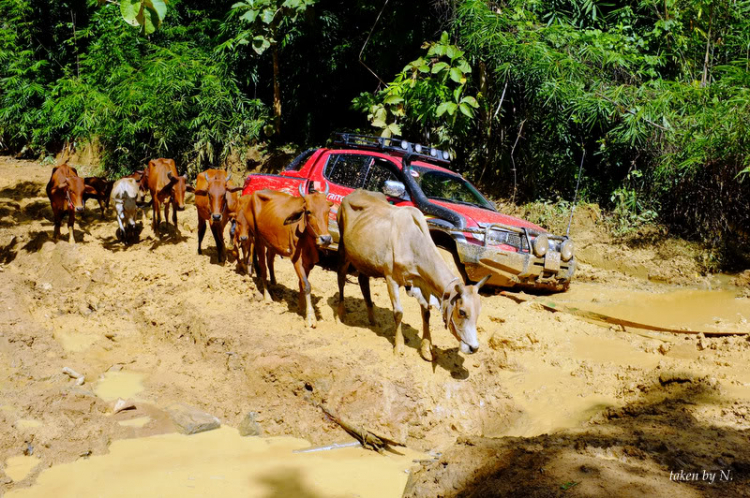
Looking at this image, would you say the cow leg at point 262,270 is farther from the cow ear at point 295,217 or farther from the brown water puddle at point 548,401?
the brown water puddle at point 548,401

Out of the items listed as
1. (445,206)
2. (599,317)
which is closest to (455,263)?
(445,206)

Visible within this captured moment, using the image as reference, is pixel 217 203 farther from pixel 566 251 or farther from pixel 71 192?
pixel 566 251

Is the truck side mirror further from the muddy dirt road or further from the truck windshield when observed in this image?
the muddy dirt road

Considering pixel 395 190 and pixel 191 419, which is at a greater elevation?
pixel 395 190

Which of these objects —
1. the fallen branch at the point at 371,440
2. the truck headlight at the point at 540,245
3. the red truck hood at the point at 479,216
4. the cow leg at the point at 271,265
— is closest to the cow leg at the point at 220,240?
the cow leg at the point at 271,265

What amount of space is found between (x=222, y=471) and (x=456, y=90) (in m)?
8.67

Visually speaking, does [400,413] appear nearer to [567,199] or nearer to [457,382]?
[457,382]

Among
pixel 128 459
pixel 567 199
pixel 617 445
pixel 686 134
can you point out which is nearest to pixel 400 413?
pixel 617 445

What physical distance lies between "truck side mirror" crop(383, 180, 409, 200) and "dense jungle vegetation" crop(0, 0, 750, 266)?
2.86 m

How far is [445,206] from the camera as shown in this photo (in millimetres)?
10031

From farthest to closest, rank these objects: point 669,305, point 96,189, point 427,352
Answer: point 96,189 < point 669,305 < point 427,352

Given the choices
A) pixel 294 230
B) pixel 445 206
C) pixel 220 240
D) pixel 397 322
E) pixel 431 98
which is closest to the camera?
pixel 397 322

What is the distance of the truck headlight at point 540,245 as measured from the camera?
982cm

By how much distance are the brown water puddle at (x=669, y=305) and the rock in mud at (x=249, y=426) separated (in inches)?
203
